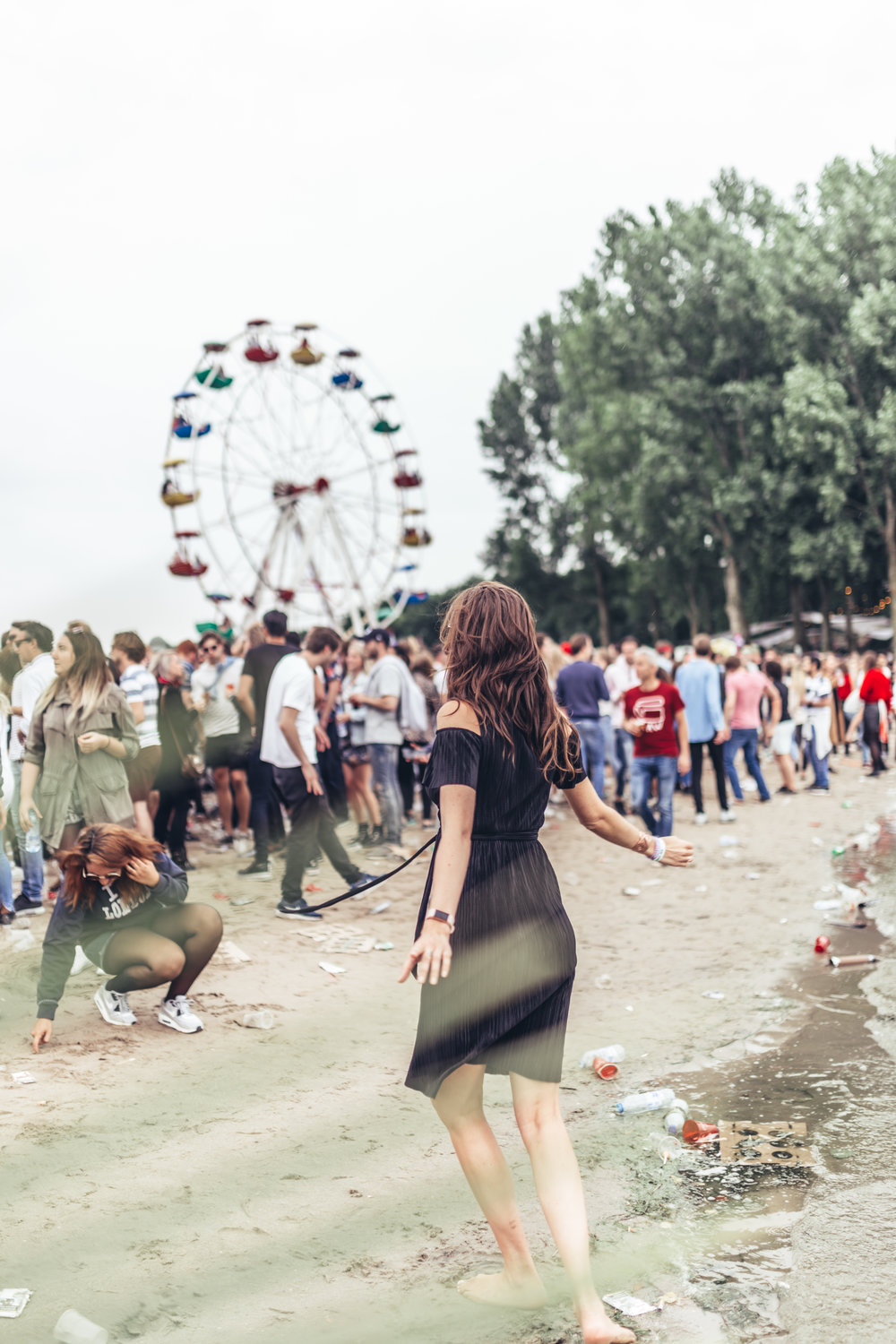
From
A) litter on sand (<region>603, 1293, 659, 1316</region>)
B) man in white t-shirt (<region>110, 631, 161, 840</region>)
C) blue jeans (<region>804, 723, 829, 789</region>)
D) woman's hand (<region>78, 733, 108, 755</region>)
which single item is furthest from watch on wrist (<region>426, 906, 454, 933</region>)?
blue jeans (<region>804, 723, 829, 789</region>)

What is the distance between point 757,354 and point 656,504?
538cm

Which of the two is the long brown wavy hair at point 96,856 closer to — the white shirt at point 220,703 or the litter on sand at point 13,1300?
the litter on sand at point 13,1300

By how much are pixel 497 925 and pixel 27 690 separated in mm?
5643

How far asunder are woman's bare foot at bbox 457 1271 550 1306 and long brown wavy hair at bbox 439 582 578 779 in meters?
1.31

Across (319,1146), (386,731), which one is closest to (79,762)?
(319,1146)

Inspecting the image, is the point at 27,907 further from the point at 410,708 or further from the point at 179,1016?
the point at 410,708

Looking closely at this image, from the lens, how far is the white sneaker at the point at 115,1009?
5.43 meters

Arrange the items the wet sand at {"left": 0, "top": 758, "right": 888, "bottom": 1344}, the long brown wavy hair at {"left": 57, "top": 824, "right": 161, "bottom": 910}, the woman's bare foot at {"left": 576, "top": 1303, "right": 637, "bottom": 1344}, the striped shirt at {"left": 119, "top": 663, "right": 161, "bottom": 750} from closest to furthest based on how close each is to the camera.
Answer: the woman's bare foot at {"left": 576, "top": 1303, "right": 637, "bottom": 1344}
the wet sand at {"left": 0, "top": 758, "right": 888, "bottom": 1344}
the long brown wavy hair at {"left": 57, "top": 824, "right": 161, "bottom": 910}
the striped shirt at {"left": 119, "top": 663, "right": 161, "bottom": 750}

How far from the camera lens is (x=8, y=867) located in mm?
7418

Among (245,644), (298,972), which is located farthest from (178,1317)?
(245,644)

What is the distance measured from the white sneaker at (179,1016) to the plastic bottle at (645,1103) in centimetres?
203

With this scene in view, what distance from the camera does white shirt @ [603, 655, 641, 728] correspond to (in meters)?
13.4

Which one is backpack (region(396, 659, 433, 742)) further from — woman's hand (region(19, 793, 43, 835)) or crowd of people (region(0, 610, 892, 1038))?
woman's hand (region(19, 793, 43, 835))

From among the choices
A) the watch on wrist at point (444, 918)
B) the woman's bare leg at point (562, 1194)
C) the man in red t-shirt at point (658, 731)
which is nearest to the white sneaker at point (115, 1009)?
the woman's bare leg at point (562, 1194)
